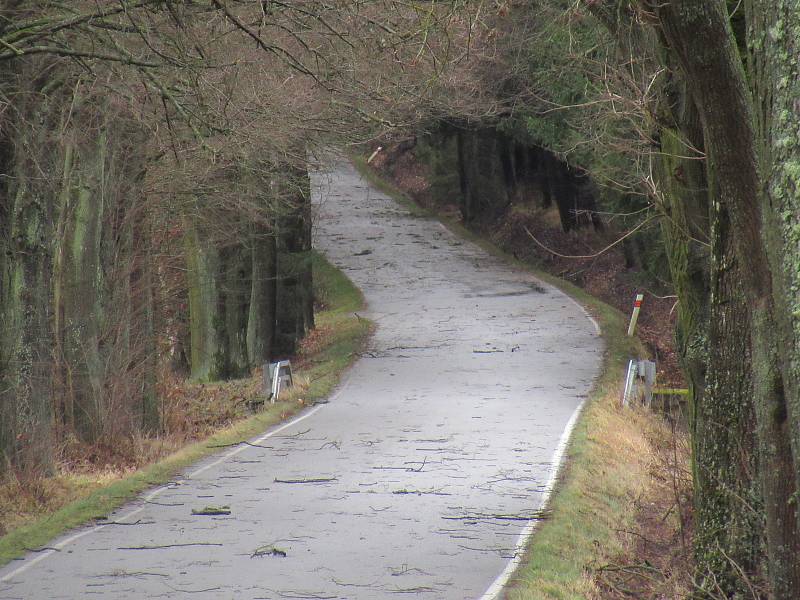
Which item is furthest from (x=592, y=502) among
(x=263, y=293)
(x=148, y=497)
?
(x=263, y=293)

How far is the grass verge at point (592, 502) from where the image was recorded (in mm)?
8594

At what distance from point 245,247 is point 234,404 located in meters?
3.45

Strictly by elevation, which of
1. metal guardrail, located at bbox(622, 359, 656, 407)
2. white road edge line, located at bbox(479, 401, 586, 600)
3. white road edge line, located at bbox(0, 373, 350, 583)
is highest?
metal guardrail, located at bbox(622, 359, 656, 407)

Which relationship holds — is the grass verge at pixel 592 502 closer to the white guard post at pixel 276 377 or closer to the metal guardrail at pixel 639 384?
the metal guardrail at pixel 639 384

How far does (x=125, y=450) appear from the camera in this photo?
14.8 m

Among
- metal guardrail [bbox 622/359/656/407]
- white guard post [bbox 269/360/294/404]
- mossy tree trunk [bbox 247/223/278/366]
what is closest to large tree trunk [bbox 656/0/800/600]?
metal guardrail [bbox 622/359/656/407]

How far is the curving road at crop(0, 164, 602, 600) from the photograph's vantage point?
8578 mm

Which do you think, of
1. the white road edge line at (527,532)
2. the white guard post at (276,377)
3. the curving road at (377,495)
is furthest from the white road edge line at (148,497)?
the white road edge line at (527,532)

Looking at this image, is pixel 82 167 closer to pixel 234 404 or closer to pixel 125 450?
pixel 125 450

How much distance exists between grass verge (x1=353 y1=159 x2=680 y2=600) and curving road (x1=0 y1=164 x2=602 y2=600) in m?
0.25

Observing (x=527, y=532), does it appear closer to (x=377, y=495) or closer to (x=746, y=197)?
(x=377, y=495)

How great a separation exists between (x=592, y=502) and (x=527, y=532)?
1533 millimetres

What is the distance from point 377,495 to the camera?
11.8 meters

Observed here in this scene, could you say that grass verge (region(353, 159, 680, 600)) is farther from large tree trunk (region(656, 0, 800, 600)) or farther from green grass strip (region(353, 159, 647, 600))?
large tree trunk (region(656, 0, 800, 600))
